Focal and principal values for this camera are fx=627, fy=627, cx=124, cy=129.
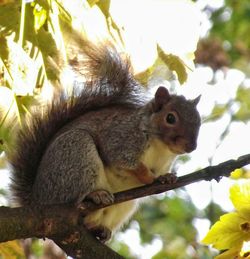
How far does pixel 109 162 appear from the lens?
8.89ft

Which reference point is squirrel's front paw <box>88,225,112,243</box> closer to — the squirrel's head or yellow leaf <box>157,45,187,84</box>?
the squirrel's head

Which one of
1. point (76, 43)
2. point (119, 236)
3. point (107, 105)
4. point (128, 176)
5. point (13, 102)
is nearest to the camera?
point (13, 102)

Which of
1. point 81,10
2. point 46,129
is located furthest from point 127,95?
point 81,10

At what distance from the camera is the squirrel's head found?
2.73m

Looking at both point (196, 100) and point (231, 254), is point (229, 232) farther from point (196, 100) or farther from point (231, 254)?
point (196, 100)

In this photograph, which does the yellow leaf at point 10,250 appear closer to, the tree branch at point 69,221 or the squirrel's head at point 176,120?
the tree branch at point 69,221

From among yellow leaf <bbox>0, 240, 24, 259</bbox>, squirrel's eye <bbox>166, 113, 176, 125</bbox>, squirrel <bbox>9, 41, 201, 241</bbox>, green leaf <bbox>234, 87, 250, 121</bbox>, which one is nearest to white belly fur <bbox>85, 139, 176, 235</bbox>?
squirrel <bbox>9, 41, 201, 241</bbox>

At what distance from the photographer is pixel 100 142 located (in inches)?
110

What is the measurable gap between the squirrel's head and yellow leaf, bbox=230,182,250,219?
1105 mm

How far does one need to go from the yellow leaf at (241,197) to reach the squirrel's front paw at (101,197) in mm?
851

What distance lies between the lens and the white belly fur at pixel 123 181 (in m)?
2.62

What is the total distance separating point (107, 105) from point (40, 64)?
96cm

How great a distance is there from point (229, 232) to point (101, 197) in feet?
3.14

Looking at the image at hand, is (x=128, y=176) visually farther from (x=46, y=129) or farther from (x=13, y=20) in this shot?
(x=13, y=20)
